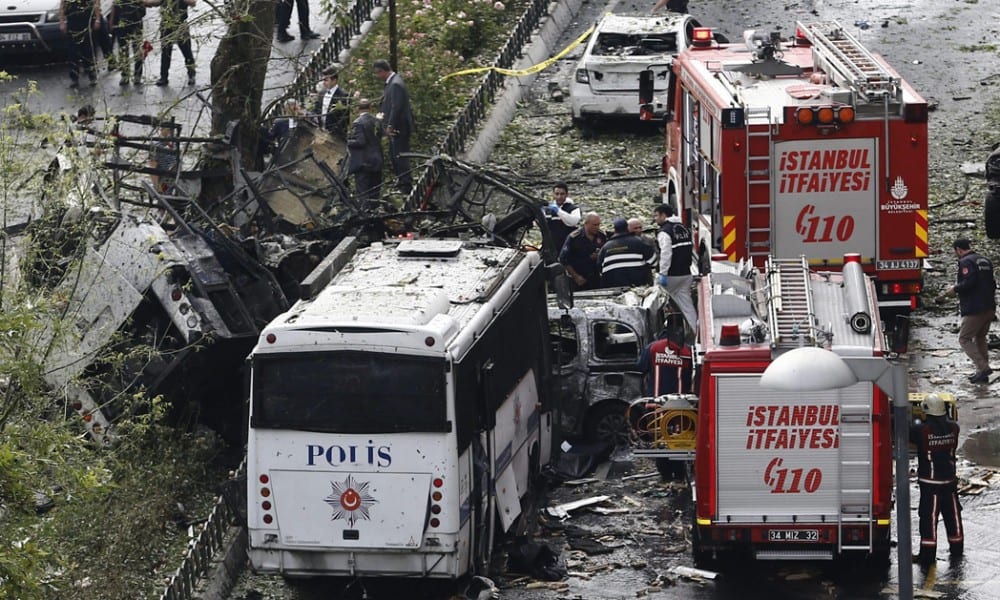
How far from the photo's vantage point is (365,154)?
2158 cm

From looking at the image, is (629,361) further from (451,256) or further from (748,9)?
(748,9)

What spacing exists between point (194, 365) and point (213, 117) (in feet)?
23.8

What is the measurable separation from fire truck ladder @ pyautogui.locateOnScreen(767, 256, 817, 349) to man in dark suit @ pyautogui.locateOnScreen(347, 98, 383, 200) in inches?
287

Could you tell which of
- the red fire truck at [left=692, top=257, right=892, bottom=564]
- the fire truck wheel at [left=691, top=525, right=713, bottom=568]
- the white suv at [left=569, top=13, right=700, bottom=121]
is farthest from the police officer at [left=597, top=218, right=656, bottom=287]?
the white suv at [left=569, top=13, right=700, bottom=121]

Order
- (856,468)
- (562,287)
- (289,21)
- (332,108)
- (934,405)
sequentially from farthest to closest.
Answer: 1. (289,21)
2. (332,108)
3. (562,287)
4. (934,405)
5. (856,468)

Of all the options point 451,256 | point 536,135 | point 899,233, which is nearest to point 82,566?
point 451,256

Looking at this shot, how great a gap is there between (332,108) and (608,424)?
249 inches

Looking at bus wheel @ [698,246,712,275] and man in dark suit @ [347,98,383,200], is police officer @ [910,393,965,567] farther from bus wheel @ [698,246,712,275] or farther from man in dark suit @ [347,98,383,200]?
man in dark suit @ [347,98,383,200]

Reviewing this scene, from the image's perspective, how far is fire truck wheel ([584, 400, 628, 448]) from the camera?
17.9 m

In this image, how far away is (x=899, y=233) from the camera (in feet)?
63.5

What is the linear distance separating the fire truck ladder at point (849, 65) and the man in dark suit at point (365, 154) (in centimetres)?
525

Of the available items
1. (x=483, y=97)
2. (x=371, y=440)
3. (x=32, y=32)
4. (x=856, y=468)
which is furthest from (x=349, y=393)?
(x=32, y=32)

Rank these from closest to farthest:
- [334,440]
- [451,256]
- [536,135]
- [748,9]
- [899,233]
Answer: [334,440] → [451,256] → [899,233] → [536,135] → [748,9]

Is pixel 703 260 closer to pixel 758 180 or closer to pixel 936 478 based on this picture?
pixel 758 180
